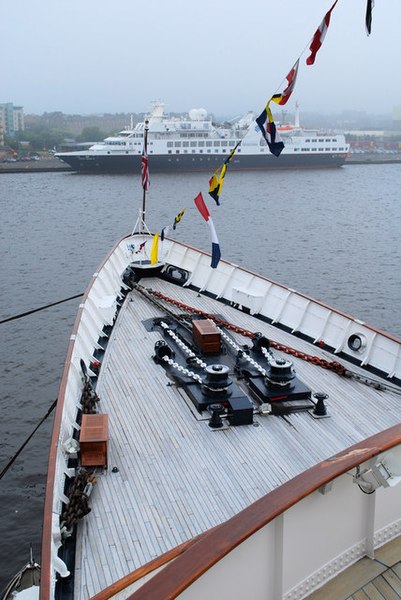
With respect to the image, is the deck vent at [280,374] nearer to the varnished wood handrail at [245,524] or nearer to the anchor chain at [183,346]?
the anchor chain at [183,346]

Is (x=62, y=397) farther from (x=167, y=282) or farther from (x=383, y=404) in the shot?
(x=167, y=282)

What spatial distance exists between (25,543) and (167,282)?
24.1ft

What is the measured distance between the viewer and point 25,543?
32.7ft

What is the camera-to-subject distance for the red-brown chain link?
10.2 meters

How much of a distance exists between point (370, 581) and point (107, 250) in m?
28.5

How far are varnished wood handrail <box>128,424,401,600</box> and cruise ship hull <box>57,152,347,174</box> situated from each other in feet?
244

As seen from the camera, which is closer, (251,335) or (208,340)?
(208,340)

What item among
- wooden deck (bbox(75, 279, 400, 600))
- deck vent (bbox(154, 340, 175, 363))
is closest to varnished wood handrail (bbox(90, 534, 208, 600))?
wooden deck (bbox(75, 279, 400, 600))

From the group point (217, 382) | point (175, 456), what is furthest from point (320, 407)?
point (175, 456)

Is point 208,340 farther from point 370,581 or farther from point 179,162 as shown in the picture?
point 179,162

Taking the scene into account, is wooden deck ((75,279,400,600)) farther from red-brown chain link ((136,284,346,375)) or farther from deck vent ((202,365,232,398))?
deck vent ((202,365,232,398))

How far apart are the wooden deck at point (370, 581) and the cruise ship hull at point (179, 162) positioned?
7430 centimetres

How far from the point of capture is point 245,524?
3602mm

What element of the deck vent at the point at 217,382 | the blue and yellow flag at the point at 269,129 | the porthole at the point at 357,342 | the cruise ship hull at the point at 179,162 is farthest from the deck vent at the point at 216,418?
the cruise ship hull at the point at 179,162
